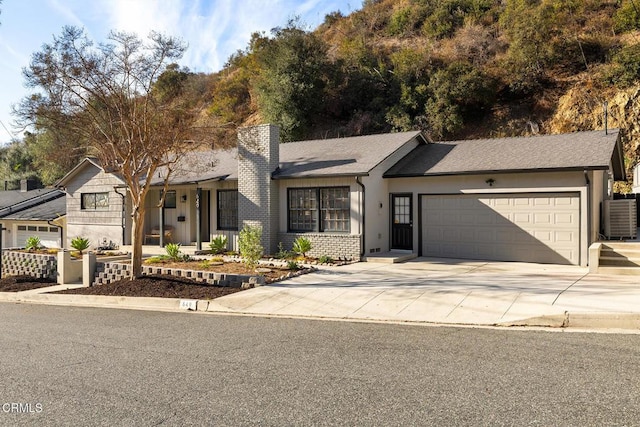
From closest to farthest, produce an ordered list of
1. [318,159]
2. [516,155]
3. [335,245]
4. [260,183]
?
[516,155] → [335,245] → [260,183] → [318,159]

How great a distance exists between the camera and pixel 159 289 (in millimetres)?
11828

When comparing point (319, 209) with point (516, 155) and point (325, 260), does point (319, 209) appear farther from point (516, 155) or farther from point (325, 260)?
point (516, 155)

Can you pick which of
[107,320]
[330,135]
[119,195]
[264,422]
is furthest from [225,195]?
[330,135]

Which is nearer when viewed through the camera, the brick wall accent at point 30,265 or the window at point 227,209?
the brick wall accent at point 30,265

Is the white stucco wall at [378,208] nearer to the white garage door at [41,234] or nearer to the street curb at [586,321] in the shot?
the street curb at [586,321]

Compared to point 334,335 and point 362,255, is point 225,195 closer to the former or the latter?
point 362,255

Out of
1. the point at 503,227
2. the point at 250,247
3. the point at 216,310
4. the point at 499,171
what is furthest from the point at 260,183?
the point at 503,227

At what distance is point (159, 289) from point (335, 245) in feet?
20.0

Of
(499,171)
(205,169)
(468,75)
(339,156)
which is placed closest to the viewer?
(499,171)

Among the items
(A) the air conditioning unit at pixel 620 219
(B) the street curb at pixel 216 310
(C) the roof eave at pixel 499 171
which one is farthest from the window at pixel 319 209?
(A) the air conditioning unit at pixel 620 219

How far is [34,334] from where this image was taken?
A: 8.25 m

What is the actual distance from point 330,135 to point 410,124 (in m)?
6.31

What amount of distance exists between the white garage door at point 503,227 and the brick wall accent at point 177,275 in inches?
273

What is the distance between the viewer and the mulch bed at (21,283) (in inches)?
574
